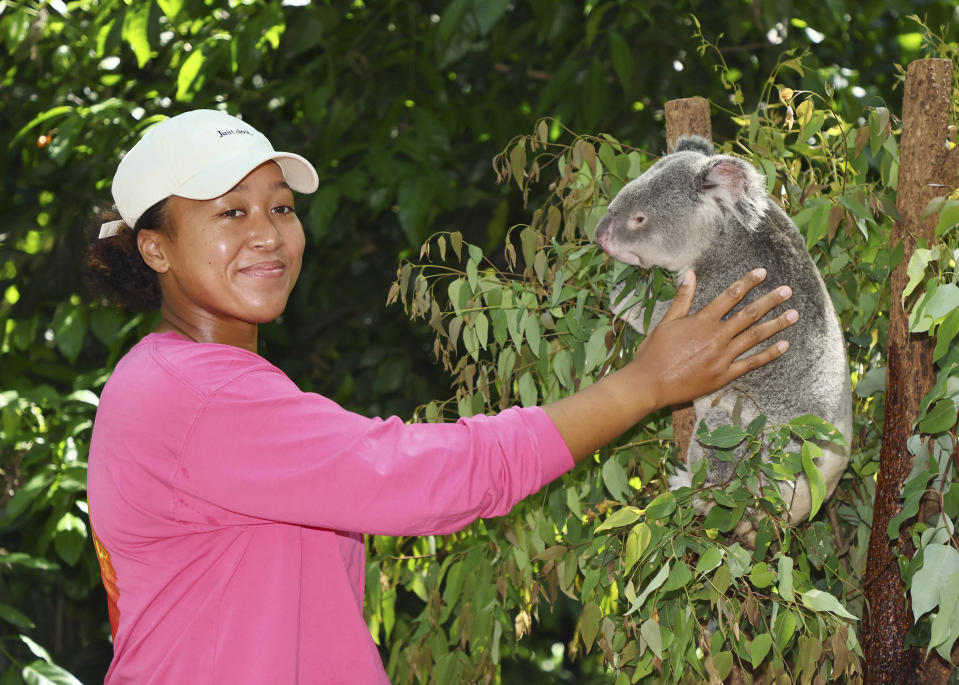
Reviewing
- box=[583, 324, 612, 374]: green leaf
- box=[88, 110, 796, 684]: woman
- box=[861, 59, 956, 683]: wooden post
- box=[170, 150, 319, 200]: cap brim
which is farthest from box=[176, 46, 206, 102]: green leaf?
box=[861, 59, 956, 683]: wooden post

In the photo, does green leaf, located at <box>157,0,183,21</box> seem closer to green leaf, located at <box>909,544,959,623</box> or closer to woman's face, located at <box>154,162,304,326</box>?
woman's face, located at <box>154,162,304,326</box>

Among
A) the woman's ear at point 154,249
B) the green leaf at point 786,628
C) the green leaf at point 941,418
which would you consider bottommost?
the green leaf at point 786,628

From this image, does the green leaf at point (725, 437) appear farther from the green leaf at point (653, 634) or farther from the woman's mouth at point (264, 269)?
the woman's mouth at point (264, 269)

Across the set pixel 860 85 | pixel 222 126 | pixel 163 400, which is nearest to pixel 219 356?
pixel 163 400

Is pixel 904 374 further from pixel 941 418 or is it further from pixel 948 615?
pixel 948 615

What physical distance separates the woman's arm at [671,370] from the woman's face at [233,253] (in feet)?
1.48

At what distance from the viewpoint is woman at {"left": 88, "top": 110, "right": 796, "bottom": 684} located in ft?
4.13

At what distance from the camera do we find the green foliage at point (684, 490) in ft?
4.48

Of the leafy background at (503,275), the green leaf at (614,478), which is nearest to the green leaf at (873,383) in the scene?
the leafy background at (503,275)

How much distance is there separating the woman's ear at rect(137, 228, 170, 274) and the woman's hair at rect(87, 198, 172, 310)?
0.06 m

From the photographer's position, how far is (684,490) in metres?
1.42

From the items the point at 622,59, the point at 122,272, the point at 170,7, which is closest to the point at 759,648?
the point at 122,272

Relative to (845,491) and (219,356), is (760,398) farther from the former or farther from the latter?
(219,356)

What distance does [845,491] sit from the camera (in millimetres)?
1867
